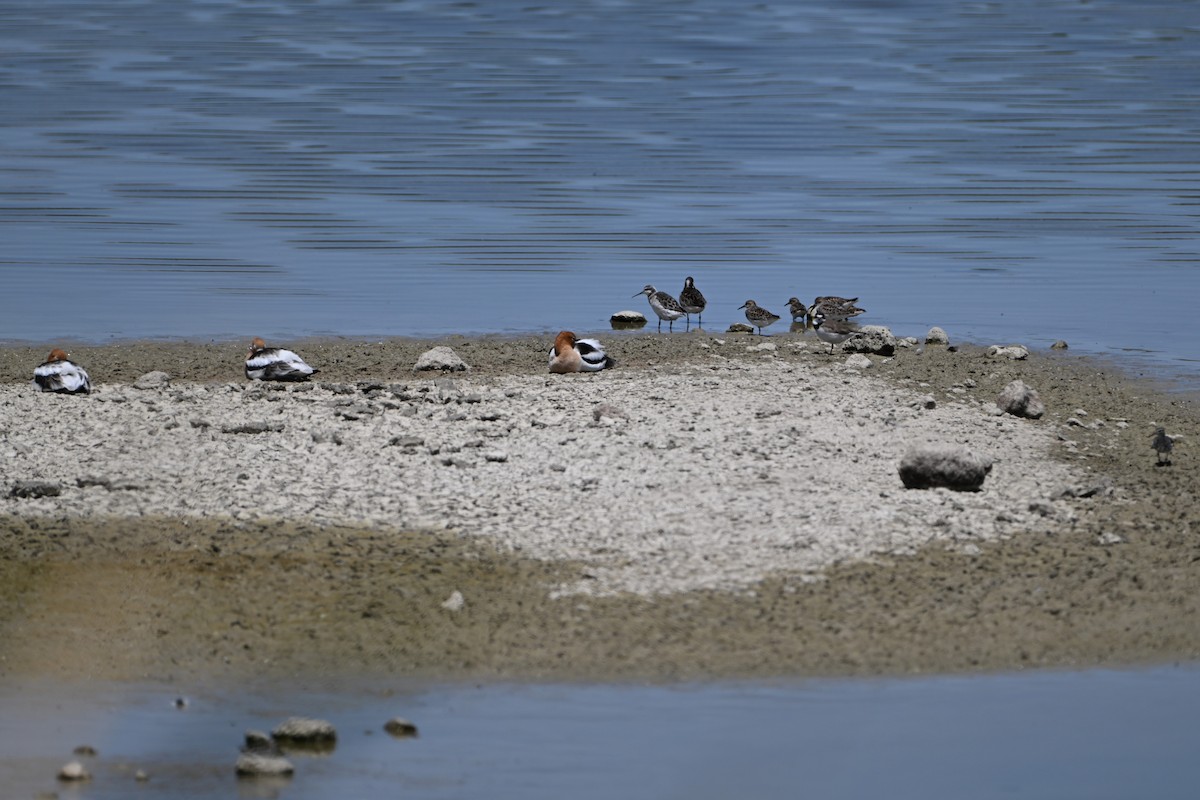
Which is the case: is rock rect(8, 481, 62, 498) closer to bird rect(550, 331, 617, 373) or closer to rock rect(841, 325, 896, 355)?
bird rect(550, 331, 617, 373)

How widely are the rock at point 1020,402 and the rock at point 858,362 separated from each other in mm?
1807

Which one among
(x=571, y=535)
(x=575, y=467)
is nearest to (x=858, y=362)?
(x=575, y=467)

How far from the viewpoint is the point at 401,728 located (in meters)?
8.68

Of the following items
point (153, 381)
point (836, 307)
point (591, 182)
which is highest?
point (836, 307)

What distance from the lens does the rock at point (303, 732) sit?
8516 mm

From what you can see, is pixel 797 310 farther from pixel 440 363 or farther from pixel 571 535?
pixel 571 535

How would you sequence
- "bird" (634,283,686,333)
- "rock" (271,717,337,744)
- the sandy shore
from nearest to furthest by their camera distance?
"rock" (271,717,337,744)
the sandy shore
"bird" (634,283,686,333)

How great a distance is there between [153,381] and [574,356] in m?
3.32

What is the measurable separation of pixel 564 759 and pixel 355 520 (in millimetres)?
3162

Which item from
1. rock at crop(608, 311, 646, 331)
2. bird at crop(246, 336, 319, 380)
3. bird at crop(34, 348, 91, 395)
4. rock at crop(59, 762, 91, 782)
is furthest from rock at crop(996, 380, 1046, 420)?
rock at crop(59, 762, 91, 782)

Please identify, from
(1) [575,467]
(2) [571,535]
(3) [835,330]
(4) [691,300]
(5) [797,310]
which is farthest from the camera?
(5) [797,310]

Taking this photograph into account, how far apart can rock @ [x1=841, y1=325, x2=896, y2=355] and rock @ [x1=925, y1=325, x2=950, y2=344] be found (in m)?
0.70

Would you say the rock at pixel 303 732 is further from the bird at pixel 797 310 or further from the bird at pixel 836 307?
the bird at pixel 797 310

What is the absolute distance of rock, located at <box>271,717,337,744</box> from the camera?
8516mm
